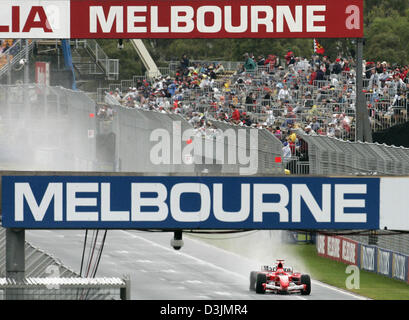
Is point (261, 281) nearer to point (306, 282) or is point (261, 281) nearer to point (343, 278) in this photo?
point (306, 282)

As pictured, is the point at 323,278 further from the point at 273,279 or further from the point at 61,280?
the point at 61,280

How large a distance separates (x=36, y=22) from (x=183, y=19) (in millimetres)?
3128

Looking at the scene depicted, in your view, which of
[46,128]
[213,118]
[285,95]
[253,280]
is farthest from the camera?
[46,128]

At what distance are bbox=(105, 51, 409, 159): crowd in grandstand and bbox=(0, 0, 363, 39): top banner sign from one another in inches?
294

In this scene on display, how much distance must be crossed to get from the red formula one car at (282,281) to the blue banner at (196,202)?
12923mm

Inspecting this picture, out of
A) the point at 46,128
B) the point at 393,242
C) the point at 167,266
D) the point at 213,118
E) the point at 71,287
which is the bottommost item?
the point at 167,266

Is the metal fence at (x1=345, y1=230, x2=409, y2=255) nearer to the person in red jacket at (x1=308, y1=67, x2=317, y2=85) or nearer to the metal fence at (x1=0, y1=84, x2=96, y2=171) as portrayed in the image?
the person in red jacket at (x1=308, y1=67, x2=317, y2=85)

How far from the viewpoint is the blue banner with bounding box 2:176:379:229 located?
524 inches

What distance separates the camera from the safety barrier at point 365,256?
2855 cm

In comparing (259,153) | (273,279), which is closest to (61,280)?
(273,279)

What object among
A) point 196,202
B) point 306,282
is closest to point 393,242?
point 306,282

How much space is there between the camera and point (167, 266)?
111 ft
